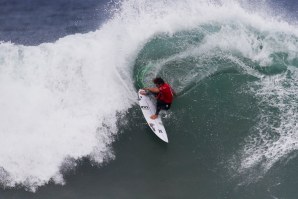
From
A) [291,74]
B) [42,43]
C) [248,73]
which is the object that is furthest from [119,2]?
[291,74]

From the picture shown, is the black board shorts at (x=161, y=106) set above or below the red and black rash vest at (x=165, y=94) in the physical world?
below

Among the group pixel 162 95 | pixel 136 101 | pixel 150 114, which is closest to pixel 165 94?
pixel 162 95

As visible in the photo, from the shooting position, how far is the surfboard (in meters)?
14.4

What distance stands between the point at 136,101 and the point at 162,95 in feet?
4.69

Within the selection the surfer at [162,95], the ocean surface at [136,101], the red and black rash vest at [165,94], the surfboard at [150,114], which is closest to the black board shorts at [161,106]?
the surfer at [162,95]

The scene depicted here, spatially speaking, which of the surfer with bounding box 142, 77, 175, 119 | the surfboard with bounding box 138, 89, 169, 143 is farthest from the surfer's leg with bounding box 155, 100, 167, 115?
the surfboard with bounding box 138, 89, 169, 143

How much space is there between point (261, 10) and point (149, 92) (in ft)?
26.2

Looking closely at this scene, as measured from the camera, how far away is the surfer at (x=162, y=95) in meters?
14.4

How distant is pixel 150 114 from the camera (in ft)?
49.0

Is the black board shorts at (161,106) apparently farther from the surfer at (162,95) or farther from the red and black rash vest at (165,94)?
the red and black rash vest at (165,94)

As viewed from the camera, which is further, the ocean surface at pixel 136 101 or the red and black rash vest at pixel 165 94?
the red and black rash vest at pixel 165 94

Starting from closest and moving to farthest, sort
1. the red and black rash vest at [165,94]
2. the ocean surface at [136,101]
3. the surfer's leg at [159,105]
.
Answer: the ocean surface at [136,101] → the red and black rash vest at [165,94] → the surfer's leg at [159,105]

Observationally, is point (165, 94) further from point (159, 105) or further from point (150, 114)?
point (150, 114)

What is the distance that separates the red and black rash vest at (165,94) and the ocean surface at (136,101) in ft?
2.77
